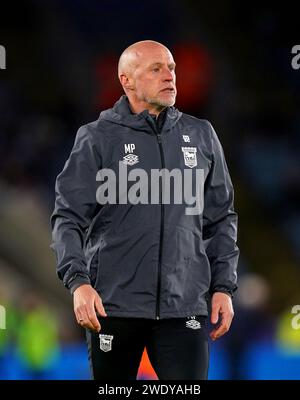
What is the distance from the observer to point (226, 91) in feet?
32.8

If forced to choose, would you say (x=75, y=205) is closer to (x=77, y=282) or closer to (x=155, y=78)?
(x=77, y=282)

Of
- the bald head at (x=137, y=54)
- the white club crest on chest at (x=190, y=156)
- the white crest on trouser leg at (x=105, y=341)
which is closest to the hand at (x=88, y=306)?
the white crest on trouser leg at (x=105, y=341)

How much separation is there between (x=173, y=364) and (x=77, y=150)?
0.82m

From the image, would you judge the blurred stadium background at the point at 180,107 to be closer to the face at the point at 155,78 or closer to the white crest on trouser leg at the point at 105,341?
the white crest on trouser leg at the point at 105,341

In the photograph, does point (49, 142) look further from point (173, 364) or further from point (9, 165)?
point (173, 364)

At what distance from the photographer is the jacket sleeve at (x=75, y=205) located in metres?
3.28

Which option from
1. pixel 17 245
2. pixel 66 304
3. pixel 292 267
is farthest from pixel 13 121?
pixel 292 267

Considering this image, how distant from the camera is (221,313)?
336cm

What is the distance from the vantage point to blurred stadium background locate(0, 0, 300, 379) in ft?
24.0

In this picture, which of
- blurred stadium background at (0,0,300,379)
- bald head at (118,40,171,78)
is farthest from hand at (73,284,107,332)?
blurred stadium background at (0,0,300,379)

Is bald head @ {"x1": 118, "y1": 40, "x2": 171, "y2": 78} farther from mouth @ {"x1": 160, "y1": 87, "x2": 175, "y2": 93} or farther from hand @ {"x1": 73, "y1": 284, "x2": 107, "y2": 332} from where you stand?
hand @ {"x1": 73, "y1": 284, "x2": 107, "y2": 332}

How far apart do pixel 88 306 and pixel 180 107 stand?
634cm

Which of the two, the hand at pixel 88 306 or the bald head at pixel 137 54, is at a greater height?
the bald head at pixel 137 54
